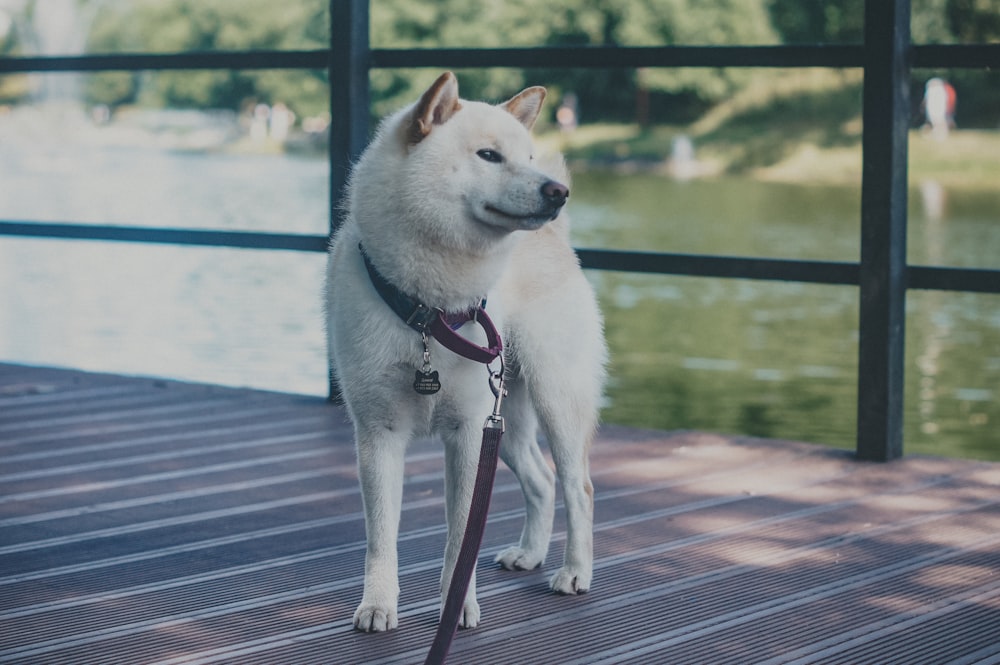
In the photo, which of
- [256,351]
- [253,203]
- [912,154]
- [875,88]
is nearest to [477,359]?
[875,88]

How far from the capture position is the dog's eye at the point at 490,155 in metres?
2.68

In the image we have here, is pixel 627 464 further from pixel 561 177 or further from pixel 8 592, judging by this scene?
pixel 8 592

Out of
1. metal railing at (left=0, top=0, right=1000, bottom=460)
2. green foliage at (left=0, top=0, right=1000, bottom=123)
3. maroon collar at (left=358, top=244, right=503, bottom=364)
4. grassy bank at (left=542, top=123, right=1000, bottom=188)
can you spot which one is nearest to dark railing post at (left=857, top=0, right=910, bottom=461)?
metal railing at (left=0, top=0, right=1000, bottom=460)

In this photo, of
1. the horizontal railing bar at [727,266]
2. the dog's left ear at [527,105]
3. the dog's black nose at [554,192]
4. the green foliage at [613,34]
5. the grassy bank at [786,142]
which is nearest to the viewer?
the dog's black nose at [554,192]

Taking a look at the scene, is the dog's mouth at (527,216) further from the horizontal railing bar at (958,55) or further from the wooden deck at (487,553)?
the horizontal railing bar at (958,55)

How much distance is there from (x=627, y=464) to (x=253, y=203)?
1946cm

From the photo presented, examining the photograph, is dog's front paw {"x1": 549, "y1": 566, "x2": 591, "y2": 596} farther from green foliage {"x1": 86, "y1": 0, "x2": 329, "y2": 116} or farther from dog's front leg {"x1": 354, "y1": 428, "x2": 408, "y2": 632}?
green foliage {"x1": 86, "y1": 0, "x2": 329, "y2": 116}

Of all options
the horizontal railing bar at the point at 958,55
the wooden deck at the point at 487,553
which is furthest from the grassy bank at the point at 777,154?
the wooden deck at the point at 487,553

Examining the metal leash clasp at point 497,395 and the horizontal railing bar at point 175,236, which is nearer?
the metal leash clasp at point 497,395

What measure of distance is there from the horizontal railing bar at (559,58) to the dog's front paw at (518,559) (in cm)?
183

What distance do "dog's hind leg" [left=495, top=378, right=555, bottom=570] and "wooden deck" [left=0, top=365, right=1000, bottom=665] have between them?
2.2 inches

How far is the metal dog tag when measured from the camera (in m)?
2.79

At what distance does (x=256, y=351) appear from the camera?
9281mm

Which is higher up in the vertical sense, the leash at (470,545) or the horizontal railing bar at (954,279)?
the horizontal railing bar at (954,279)
